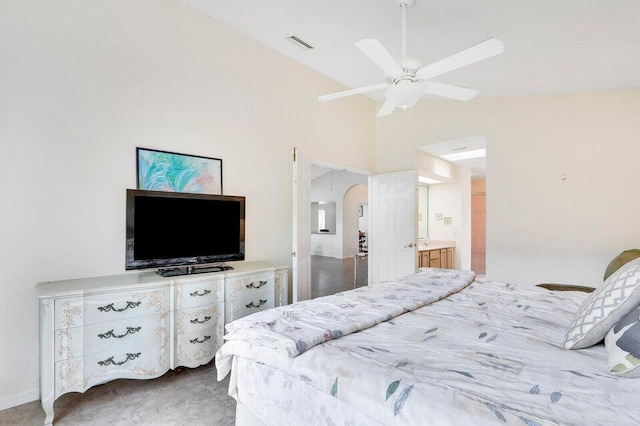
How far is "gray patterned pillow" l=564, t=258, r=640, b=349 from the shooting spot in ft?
4.17

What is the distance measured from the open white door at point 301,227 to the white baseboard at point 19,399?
214cm

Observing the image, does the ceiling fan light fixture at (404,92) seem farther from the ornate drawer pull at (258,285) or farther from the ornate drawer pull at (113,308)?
the ornate drawer pull at (113,308)

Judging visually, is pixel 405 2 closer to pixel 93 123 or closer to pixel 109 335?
pixel 93 123

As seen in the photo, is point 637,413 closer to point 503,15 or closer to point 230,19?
point 503,15

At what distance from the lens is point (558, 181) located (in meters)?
3.79

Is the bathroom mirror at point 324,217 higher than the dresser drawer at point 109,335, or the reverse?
the bathroom mirror at point 324,217

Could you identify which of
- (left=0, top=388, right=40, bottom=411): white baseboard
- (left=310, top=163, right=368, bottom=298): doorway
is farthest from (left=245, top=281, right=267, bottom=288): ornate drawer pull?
(left=310, top=163, right=368, bottom=298): doorway

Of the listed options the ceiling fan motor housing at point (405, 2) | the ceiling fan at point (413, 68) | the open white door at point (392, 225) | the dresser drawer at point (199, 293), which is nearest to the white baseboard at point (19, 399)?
the dresser drawer at point (199, 293)

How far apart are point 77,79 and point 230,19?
61.1 inches

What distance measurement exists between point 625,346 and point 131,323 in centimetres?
267

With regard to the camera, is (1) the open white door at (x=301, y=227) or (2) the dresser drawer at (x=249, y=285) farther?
(1) the open white door at (x=301, y=227)

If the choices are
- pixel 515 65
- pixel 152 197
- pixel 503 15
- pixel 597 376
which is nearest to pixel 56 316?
pixel 152 197

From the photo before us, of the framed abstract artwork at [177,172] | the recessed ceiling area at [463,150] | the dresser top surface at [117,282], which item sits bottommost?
the dresser top surface at [117,282]

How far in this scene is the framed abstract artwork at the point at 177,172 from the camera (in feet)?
9.11
